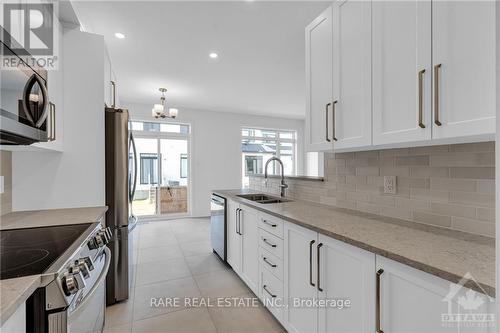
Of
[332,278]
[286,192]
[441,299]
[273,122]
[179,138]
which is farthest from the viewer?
[273,122]

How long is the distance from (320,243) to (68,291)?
118 centimetres

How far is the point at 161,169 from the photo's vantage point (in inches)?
224

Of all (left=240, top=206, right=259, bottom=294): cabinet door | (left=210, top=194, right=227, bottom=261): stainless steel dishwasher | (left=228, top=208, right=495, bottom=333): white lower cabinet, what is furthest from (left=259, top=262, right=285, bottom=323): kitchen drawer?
(left=210, top=194, right=227, bottom=261): stainless steel dishwasher

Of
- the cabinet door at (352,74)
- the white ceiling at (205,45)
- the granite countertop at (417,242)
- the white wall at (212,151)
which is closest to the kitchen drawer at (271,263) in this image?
the granite countertop at (417,242)

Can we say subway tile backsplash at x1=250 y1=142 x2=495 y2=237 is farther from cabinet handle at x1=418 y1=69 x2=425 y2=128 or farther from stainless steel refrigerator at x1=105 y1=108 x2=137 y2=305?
stainless steel refrigerator at x1=105 y1=108 x2=137 y2=305

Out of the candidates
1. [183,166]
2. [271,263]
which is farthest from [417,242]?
[183,166]

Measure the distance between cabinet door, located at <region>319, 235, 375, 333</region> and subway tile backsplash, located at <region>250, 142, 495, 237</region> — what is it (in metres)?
0.62

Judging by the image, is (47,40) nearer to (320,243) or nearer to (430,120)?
(320,243)

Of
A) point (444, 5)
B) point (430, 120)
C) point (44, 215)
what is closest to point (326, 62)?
point (444, 5)

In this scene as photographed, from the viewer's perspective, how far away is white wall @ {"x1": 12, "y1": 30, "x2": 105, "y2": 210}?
1.90 m

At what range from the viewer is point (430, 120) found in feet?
3.63

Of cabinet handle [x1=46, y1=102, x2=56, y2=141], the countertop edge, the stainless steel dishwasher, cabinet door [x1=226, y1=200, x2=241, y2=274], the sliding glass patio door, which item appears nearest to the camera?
the countertop edge

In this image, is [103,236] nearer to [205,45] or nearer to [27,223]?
[27,223]

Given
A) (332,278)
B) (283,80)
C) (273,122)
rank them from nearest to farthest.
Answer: (332,278) → (283,80) → (273,122)
